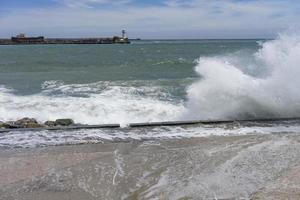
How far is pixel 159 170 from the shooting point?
229 inches

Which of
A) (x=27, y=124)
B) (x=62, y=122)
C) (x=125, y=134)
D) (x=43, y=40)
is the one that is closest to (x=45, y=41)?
(x=43, y=40)

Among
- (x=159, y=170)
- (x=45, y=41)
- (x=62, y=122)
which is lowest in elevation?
(x=62, y=122)

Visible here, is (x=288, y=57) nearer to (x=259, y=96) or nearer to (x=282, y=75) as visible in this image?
(x=282, y=75)

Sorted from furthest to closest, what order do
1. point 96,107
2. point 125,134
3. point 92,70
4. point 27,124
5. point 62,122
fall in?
point 92,70 → point 96,107 → point 62,122 → point 27,124 → point 125,134

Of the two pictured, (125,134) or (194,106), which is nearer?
(125,134)

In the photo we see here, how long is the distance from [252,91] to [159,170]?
5.19 metres

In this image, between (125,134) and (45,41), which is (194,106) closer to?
(125,134)

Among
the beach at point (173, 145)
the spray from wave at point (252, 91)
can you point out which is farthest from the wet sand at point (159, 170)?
the spray from wave at point (252, 91)

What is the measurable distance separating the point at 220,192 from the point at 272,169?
43.8 inches

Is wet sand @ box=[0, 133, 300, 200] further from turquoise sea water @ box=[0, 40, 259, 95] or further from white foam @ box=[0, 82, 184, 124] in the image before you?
turquoise sea water @ box=[0, 40, 259, 95]

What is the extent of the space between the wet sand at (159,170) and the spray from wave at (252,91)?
2.52m

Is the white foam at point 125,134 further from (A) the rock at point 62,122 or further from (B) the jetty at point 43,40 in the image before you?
(B) the jetty at point 43,40

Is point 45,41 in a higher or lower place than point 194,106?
higher

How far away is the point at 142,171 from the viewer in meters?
5.78
